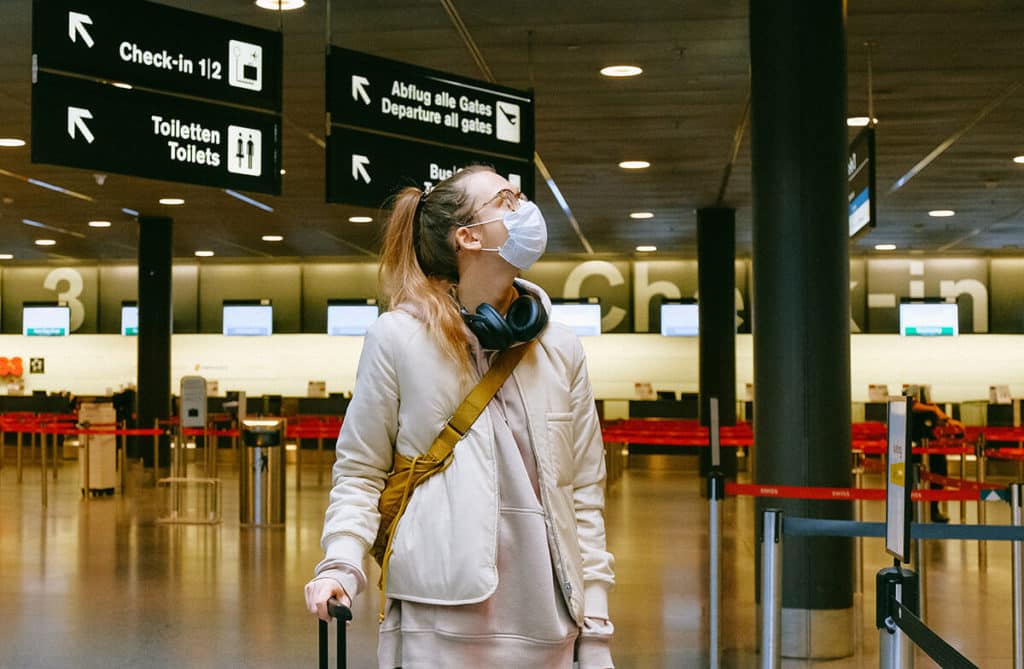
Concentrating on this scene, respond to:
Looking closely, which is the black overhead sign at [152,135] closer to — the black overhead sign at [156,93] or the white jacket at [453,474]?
the black overhead sign at [156,93]

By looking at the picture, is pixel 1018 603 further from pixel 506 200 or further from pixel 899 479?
pixel 506 200

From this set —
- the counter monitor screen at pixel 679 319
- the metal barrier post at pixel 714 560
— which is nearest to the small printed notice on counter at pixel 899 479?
the metal barrier post at pixel 714 560

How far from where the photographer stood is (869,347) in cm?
2809

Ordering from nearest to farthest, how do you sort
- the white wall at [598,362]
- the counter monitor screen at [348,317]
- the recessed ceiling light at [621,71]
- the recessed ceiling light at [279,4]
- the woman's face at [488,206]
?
the woman's face at [488,206] < the recessed ceiling light at [279,4] < the recessed ceiling light at [621,71] < the white wall at [598,362] < the counter monitor screen at [348,317]

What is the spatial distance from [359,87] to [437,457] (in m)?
4.94

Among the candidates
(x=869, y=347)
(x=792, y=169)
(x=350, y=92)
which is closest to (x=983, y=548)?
(x=792, y=169)

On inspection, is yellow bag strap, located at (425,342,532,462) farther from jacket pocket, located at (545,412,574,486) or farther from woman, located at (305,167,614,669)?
jacket pocket, located at (545,412,574,486)

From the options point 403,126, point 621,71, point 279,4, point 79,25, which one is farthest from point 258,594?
point 621,71

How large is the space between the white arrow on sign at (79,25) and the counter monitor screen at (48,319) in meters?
26.2

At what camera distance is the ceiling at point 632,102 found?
9.03 m

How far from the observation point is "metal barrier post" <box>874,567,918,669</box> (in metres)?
3.35

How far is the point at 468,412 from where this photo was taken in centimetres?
246

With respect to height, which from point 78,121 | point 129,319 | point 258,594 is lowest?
point 258,594

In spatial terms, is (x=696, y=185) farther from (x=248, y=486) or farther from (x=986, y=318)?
(x=986, y=318)
